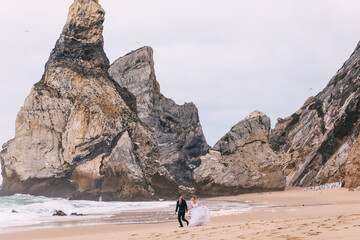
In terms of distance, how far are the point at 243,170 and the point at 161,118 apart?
37571mm

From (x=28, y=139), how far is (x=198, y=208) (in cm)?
4028

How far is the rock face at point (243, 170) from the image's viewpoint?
42031 millimetres

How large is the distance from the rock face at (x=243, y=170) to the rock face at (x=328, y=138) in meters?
Answer: 3.36

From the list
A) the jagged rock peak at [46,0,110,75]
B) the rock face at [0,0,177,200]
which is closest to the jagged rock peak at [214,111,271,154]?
the rock face at [0,0,177,200]

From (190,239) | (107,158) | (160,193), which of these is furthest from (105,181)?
(190,239)

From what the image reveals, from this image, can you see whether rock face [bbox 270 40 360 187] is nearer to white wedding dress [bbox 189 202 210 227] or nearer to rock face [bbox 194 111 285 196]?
rock face [bbox 194 111 285 196]

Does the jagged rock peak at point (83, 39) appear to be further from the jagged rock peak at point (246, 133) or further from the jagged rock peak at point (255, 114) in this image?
the jagged rock peak at point (255, 114)

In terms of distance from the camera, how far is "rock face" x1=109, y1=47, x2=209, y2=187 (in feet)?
237

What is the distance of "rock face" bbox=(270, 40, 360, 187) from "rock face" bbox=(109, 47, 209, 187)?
18676mm

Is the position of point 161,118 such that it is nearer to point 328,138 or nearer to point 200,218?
point 328,138

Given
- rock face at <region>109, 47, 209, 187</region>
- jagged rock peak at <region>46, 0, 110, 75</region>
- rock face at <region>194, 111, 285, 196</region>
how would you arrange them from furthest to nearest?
rock face at <region>109, 47, 209, 187</region>
jagged rock peak at <region>46, 0, 110, 75</region>
rock face at <region>194, 111, 285, 196</region>

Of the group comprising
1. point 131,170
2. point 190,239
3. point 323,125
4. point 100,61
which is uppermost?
point 100,61

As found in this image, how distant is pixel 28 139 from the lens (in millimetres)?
49062

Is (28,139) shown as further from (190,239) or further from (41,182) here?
(190,239)
